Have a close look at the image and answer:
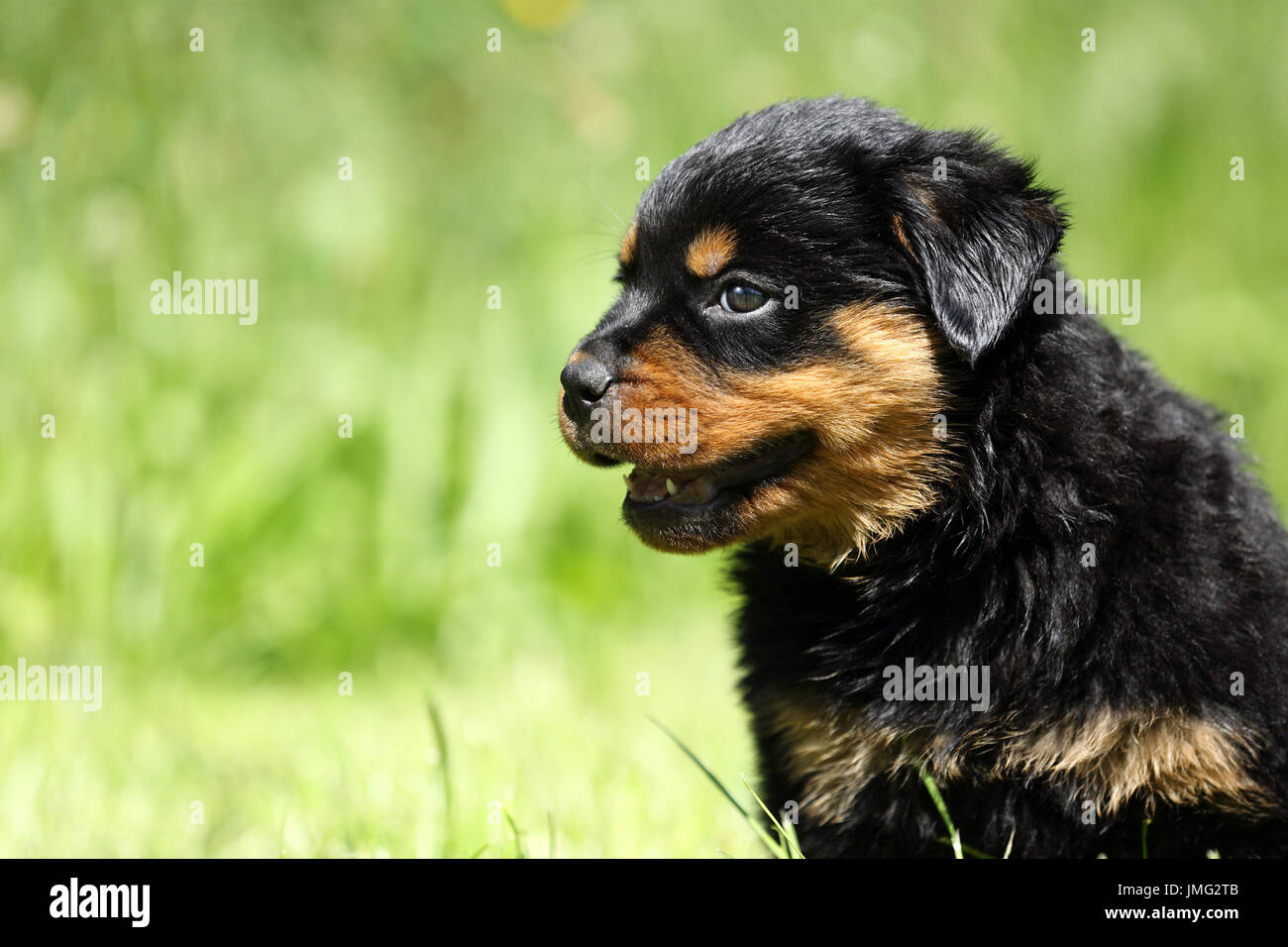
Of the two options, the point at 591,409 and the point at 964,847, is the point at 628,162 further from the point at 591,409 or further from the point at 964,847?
the point at 964,847

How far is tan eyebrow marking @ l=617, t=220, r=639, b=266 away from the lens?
3.17 metres

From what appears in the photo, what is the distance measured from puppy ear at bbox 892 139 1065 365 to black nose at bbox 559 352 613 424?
28.8 inches

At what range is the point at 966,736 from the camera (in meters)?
2.65

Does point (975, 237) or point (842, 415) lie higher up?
point (975, 237)

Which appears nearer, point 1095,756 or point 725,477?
point 1095,756

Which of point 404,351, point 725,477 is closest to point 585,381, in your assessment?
point 725,477

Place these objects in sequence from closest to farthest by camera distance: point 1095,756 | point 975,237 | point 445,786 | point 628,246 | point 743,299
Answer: point 1095,756, point 975,237, point 743,299, point 445,786, point 628,246

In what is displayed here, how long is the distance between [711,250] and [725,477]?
0.53m

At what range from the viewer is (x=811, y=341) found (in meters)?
2.83

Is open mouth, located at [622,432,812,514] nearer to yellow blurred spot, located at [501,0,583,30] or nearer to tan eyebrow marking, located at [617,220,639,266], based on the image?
tan eyebrow marking, located at [617,220,639,266]

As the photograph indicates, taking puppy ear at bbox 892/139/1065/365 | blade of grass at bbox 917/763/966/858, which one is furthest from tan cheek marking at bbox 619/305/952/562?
blade of grass at bbox 917/763/966/858

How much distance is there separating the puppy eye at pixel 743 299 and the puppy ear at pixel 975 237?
337 mm

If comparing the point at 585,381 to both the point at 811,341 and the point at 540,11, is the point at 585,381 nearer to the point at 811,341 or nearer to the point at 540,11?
the point at 811,341

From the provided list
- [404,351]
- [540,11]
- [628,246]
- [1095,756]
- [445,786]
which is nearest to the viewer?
[1095,756]
